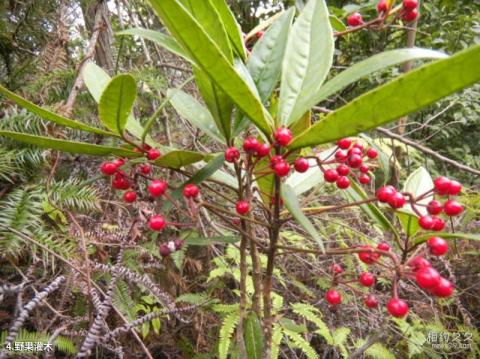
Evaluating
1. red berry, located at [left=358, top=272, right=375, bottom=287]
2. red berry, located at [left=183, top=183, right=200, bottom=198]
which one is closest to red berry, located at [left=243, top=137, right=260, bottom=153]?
red berry, located at [left=183, top=183, right=200, bottom=198]

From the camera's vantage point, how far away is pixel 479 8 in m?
2.63

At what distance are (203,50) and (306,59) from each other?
0.27 metres

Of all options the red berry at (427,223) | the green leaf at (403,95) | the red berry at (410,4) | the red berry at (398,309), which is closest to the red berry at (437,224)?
the red berry at (427,223)

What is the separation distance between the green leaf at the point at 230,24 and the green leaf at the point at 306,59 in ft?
0.29

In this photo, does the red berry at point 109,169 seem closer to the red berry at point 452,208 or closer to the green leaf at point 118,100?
the green leaf at point 118,100

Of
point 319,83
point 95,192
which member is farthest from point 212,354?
point 319,83

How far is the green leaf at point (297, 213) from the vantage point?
20.1 inches

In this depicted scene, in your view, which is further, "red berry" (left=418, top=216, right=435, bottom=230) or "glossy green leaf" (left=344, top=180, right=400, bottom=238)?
"glossy green leaf" (left=344, top=180, right=400, bottom=238)

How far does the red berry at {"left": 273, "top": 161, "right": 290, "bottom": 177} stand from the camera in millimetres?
494

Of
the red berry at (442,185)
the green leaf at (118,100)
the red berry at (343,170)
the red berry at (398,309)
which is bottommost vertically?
the red berry at (398,309)

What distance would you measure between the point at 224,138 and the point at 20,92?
2.95ft

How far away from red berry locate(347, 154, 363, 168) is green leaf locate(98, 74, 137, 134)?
365 millimetres

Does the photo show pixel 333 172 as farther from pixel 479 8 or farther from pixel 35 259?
pixel 479 8

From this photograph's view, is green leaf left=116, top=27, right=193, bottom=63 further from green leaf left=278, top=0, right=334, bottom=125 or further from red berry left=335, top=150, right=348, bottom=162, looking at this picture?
red berry left=335, top=150, right=348, bottom=162
